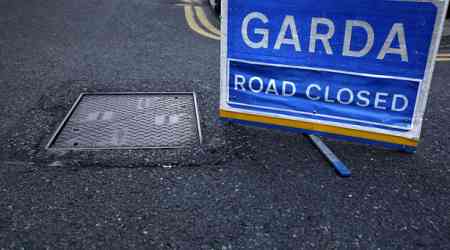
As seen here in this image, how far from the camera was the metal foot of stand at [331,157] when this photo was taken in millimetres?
3896

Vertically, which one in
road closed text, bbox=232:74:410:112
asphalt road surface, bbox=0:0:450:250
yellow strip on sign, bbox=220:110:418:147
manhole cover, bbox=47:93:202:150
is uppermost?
road closed text, bbox=232:74:410:112

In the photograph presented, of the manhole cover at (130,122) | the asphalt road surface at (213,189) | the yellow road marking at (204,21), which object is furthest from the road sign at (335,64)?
the yellow road marking at (204,21)

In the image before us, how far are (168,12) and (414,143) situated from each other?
303 inches

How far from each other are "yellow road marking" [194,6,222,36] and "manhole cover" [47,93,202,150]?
3.69 metres

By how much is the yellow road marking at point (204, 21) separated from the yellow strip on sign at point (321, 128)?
428 centimetres

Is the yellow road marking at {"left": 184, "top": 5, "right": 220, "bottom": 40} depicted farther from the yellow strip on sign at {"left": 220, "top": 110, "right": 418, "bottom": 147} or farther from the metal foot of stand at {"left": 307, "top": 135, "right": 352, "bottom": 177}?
the metal foot of stand at {"left": 307, "top": 135, "right": 352, "bottom": 177}

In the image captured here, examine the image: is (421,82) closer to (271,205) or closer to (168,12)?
(271,205)

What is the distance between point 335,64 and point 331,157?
0.84 m

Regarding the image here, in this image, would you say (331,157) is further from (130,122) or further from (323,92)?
(130,122)

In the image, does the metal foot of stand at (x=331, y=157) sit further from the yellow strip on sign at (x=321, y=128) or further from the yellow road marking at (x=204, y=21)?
the yellow road marking at (x=204, y=21)

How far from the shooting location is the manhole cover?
14.4 ft

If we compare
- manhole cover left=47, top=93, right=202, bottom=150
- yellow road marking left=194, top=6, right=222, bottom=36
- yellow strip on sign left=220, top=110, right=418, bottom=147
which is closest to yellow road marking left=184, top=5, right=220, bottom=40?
yellow road marking left=194, top=6, right=222, bottom=36

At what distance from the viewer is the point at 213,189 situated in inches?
144

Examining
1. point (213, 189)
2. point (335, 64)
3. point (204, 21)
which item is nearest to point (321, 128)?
point (335, 64)
